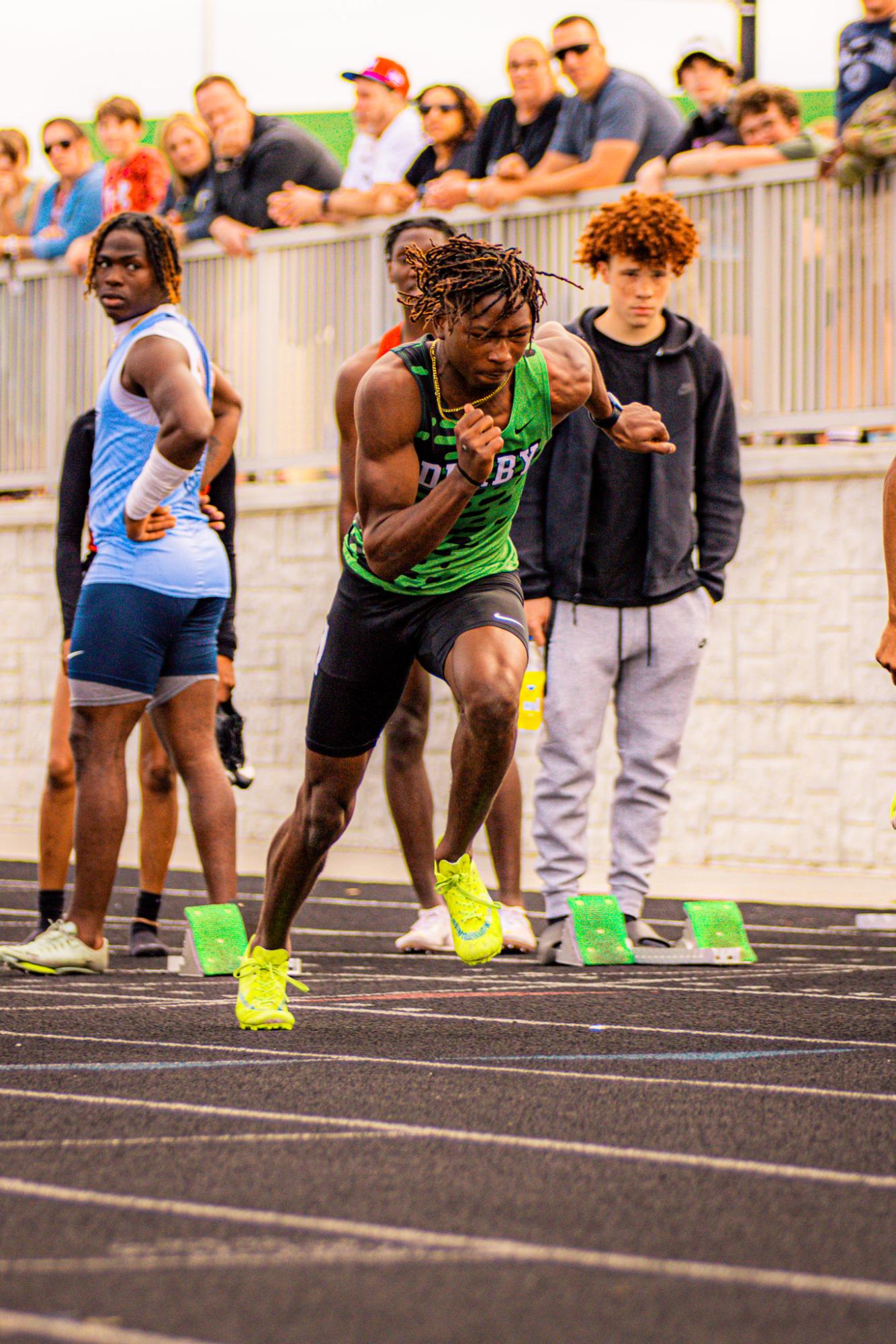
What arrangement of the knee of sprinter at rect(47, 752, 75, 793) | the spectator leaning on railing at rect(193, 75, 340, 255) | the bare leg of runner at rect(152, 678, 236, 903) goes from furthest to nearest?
the spectator leaning on railing at rect(193, 75, 340, 255)
the knee of sprinter at rect(47, 752, 75, 793)
the bare leg of runner at rect(152, 678, 236, 903)

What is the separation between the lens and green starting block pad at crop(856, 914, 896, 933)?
7.80m

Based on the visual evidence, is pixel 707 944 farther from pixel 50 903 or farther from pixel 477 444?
pixel 477 444

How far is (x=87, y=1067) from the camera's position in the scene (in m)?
4.29

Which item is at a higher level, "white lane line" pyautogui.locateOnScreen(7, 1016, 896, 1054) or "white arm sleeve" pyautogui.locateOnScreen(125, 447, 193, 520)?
"white arm sleeve" pyautogui.locateOnScreen(125, 447, 193, 520)

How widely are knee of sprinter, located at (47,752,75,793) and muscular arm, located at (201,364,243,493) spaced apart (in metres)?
1.16

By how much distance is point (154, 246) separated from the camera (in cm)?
637

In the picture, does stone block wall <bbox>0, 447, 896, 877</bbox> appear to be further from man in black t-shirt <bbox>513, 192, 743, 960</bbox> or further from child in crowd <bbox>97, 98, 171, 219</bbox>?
child in crowd <bbox>97, 98, 171, 219</bbox>

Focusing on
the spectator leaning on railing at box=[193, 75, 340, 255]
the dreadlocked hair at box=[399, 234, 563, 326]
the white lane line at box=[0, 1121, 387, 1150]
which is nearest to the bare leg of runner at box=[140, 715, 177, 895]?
the dreadlocked hair at box=[399, 234, 563, 326]

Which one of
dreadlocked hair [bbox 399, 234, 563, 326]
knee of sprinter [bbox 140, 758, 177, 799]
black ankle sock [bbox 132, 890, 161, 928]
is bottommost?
black ankle sock [bbox 132, 890, 161, 928]

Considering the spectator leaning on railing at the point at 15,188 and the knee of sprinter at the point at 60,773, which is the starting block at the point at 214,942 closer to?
the knee of sprinter at the point at 60,773

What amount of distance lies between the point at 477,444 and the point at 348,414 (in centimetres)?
241

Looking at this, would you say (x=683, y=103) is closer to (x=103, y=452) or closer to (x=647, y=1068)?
(x=103, y=452)

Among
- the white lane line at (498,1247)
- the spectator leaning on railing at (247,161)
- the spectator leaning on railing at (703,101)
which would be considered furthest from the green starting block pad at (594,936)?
the spectator leaning on railing at (247,161)

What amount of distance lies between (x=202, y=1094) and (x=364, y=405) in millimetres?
1638
